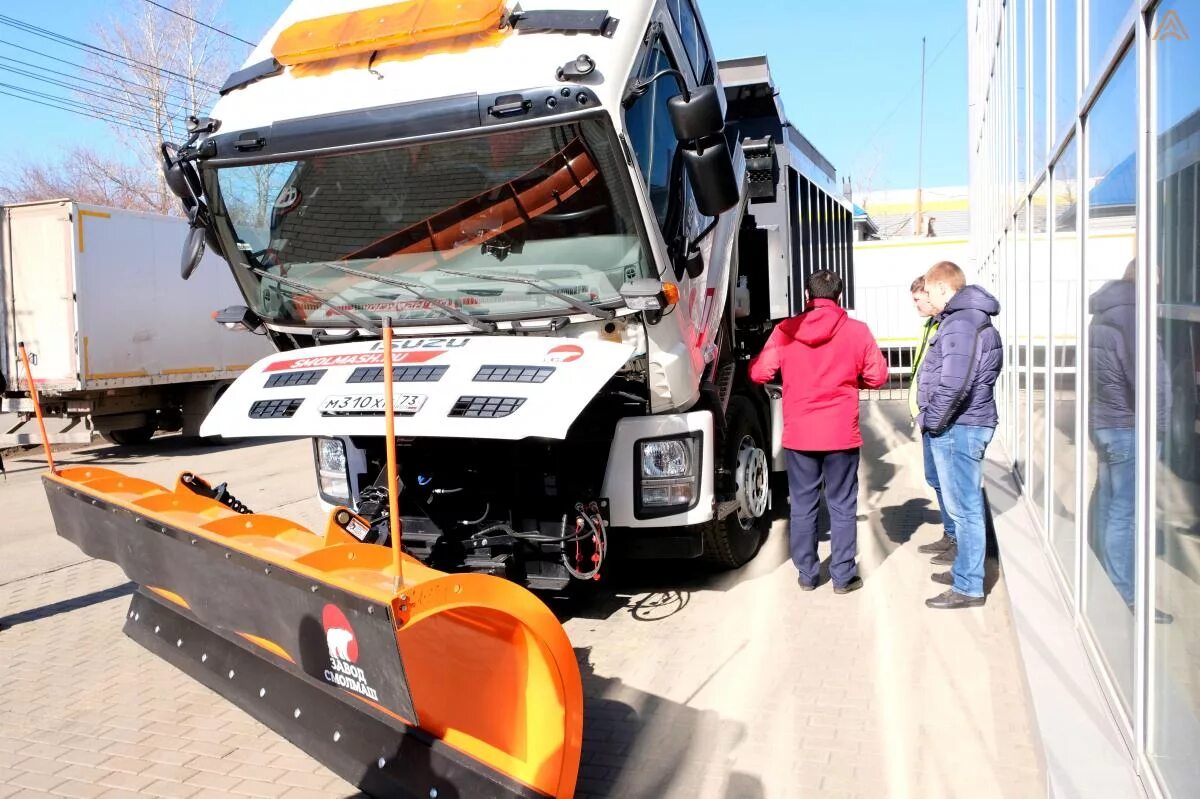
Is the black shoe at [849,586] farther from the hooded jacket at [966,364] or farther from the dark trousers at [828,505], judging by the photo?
the hooded jacket at [966,364]

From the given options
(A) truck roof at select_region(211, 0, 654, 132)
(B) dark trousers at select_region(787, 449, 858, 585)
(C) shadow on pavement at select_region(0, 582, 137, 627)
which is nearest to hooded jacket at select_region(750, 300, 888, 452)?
(B) dark trousers at select_region(787, 449, 858, 585)

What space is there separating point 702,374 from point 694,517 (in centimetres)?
89

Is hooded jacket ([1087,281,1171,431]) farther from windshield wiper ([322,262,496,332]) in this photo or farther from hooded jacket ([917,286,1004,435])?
windshield wiper ([322,262,496,332])

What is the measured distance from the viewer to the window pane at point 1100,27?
3.07 m

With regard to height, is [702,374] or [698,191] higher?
[698,191]

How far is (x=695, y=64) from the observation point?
612cm

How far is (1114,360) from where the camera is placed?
10.5 feet

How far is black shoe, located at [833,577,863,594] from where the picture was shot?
5.97 m

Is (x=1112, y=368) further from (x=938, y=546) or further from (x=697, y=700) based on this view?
(x=938, y=546)

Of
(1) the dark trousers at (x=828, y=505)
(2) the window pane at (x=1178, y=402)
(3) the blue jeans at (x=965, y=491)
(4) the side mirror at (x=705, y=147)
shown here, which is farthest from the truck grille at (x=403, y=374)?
(2) the window pane at (x=1178, y=402)

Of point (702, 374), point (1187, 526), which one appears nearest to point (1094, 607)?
point (1187, 526)

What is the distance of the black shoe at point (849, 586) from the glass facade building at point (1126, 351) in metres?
1.10

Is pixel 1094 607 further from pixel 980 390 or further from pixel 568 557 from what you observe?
pixel 568 557

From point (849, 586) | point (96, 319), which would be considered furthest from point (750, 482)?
point (96, 319)
